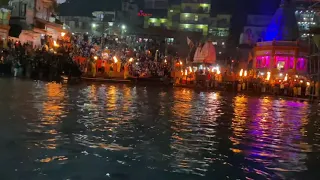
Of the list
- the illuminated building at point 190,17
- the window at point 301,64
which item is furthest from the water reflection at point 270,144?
the illuminated building at point 190,17

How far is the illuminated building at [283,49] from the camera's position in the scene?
172ft

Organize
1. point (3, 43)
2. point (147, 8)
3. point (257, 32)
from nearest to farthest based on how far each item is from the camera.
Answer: point (3, 43)
point (257, 32)
point (147, 8)

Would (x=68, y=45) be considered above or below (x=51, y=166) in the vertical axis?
above

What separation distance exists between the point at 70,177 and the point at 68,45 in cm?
4616

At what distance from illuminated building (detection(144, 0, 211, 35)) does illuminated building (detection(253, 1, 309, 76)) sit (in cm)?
3532

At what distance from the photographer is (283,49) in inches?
2085

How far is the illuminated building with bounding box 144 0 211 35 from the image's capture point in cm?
9381

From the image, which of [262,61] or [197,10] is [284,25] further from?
[197,10]

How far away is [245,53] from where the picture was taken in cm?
7719

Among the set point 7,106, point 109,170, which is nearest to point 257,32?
point 7,106

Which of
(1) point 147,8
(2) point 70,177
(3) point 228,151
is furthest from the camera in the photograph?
(1) point 147,8

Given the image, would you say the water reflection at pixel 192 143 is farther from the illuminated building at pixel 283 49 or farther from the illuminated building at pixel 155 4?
the illuminated building at pixel 155 4

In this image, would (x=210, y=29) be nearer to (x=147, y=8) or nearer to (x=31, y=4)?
(x=147, y=8)

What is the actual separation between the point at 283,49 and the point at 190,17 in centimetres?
4386
